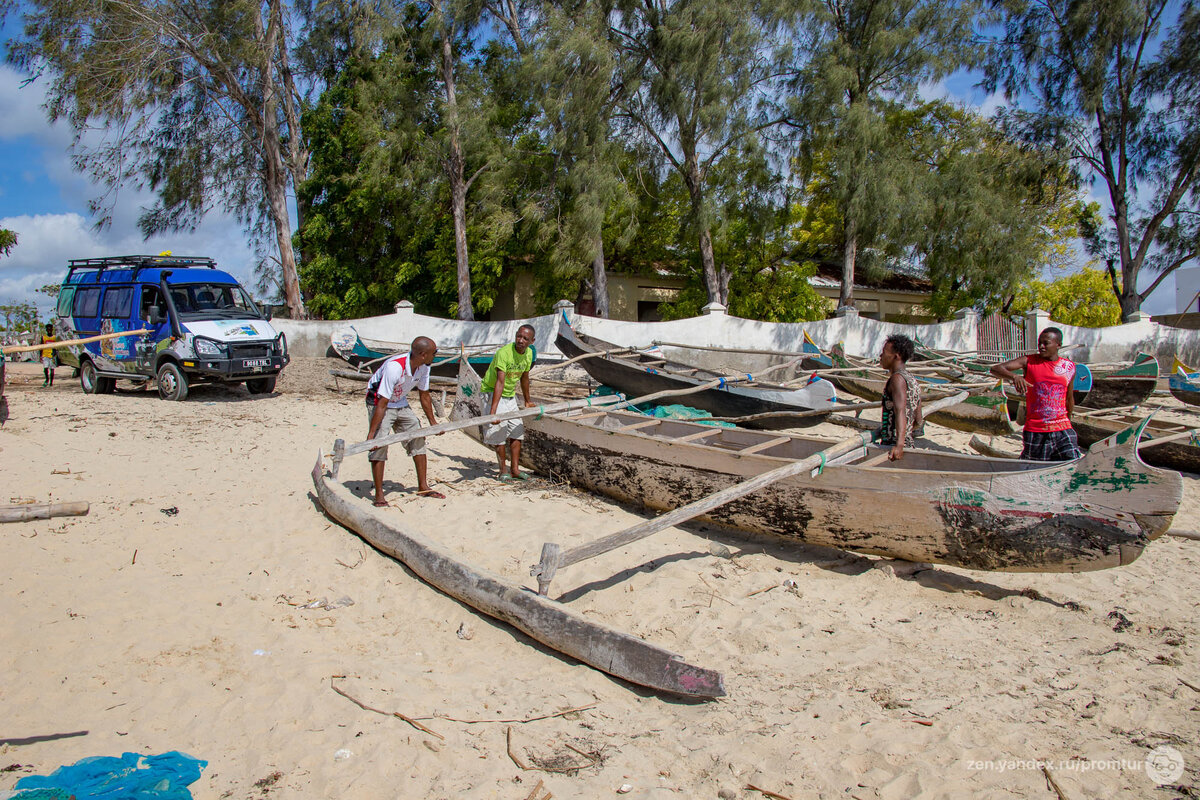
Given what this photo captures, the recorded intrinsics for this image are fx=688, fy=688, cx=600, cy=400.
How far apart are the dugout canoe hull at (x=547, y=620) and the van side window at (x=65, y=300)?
35.0 feet

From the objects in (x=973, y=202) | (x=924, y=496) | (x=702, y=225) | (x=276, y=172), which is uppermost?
(x=276, y=172)

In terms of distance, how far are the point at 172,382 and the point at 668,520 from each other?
32.8 feet

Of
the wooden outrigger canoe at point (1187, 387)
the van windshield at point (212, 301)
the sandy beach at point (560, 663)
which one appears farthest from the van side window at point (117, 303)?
the wooden outrigger canoe at point (1187, 387)

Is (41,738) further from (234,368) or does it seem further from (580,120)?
(580,120)

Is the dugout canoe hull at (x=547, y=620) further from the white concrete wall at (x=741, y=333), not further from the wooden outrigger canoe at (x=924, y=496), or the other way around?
the white concrete wall at (x=741, y=333)

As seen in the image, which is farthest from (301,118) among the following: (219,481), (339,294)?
(219,481)

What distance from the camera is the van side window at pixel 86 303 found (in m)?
12.0

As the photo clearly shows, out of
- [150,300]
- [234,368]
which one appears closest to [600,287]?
[234,368]

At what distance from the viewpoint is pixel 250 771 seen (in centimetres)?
305

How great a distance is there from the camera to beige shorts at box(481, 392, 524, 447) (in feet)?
24.6

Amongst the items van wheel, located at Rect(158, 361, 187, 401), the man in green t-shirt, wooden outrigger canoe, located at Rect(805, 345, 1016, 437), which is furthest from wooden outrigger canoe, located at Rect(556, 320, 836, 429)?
van wheel, located at Rect(158, 361, 187, 401)

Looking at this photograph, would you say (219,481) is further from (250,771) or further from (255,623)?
(250,771)

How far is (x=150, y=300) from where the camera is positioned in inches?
446

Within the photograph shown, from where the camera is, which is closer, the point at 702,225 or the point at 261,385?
the point at 261,385
